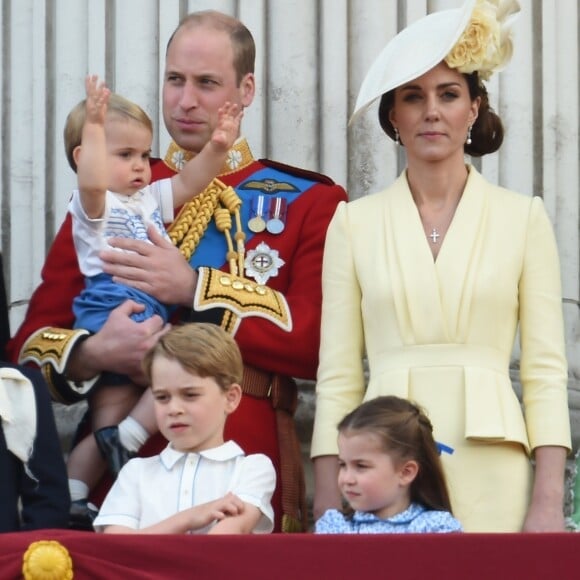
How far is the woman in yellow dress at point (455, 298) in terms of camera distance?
20.0 ft

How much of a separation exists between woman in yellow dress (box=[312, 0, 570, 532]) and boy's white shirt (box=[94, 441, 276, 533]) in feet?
0.81

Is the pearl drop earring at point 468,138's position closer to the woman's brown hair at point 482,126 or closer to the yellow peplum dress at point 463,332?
the woman's brown hair at point 482,126

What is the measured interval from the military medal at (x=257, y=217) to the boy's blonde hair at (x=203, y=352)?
25.7 inches

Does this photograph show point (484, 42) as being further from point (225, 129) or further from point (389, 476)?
point (389, 476)

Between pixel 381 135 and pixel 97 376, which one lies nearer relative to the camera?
pixel 97 376

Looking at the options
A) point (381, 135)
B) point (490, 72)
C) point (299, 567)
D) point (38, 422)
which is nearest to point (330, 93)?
point (381, 135)

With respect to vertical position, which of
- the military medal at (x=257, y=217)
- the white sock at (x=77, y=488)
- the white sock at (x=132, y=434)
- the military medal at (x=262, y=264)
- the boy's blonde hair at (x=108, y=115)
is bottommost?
the white sock at (x=77, y=488)

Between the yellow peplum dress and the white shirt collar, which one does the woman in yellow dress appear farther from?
the white shirt collar

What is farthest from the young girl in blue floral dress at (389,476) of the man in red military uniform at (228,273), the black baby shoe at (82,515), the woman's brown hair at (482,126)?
the woman's brown hair at (482,126)

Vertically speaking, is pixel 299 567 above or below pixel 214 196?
below

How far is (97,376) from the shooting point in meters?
6.54

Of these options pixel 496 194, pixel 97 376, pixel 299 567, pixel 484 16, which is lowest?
pixel 299 567

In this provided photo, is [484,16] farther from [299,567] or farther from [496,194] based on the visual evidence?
[299,567]

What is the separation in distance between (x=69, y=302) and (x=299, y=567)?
165cm
